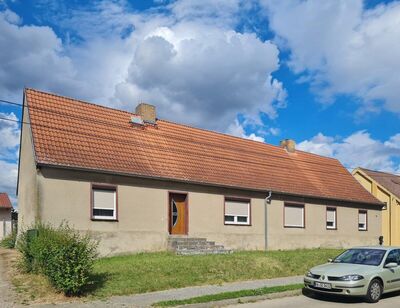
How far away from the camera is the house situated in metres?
18.1

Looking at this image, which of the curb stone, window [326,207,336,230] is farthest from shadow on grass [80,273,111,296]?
window [326,207,336,230]

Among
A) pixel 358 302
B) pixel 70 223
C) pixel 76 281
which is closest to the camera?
pixel 76 281

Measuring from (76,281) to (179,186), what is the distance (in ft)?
33.7

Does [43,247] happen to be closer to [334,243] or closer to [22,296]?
[22,296]

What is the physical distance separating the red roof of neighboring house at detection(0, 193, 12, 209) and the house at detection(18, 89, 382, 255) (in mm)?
17339

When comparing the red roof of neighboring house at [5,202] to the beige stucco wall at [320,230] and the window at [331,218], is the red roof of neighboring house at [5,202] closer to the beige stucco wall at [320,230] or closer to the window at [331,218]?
the beige stucco wall at [320,230]

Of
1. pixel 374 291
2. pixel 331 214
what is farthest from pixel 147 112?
pixel 374 291

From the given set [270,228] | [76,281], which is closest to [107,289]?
[76,281]

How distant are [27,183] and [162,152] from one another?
19.7 ft

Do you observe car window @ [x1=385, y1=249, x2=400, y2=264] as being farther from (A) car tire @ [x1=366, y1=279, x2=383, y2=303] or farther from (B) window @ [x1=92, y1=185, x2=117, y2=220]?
(B) window @ [x1=92, y1=185, x2=117, y2=220]

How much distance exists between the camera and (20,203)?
21859 mm

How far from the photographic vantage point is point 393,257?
42.5 ft

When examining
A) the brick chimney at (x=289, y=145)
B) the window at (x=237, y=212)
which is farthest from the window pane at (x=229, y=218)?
the brick chimney at (x=289, y=145)

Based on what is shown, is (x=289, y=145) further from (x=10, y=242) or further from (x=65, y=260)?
(x=65, y=260)
